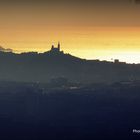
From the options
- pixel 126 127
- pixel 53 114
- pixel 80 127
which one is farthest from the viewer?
pixel 53 114

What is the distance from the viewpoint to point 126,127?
514 feet

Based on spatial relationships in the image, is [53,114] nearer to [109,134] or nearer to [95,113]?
[95,113]

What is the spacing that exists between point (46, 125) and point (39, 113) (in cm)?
1832

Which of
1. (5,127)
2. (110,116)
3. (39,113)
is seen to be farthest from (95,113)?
(5,127)

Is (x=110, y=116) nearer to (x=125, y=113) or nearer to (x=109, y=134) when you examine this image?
(x=125, y=113)

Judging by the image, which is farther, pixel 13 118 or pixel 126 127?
pixel 13 118

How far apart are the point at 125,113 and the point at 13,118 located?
44.3 meters

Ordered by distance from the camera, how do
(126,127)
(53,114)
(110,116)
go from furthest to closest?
(110,116) → (53,114) → (126,127)

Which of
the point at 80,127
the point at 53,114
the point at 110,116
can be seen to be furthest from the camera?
the point at 110,116

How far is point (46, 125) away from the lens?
591 feet

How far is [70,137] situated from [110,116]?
3732cm

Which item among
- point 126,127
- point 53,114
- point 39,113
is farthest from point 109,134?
point 39,113

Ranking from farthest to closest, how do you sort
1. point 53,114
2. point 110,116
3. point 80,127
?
point 110,116, point 53,114, point 80,127

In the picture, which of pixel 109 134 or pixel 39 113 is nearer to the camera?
pixel 109 134
